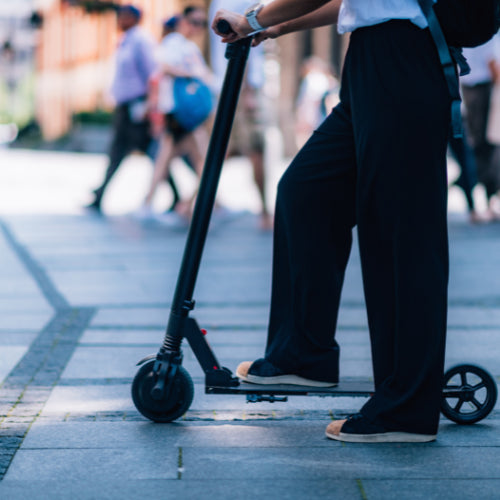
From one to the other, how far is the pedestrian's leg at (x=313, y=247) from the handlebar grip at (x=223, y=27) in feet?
1.31

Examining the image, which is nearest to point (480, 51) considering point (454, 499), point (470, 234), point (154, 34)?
point (470, 234)

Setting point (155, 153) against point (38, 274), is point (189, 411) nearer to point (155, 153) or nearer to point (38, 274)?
point (38, 274)

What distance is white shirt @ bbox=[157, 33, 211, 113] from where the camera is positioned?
962cm

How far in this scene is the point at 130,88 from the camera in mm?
10578

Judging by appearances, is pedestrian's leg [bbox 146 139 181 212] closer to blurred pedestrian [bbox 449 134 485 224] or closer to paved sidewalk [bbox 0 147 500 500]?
blurred pedestrian [bbox 449 134 485 224]

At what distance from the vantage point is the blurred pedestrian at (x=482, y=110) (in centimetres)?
908

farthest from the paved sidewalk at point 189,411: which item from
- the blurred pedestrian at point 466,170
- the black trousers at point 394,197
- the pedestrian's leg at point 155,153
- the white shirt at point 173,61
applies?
the pedestrian's leg at point 155,153

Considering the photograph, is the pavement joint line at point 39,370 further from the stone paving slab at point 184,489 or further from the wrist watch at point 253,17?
the wrist watch at point 253,17

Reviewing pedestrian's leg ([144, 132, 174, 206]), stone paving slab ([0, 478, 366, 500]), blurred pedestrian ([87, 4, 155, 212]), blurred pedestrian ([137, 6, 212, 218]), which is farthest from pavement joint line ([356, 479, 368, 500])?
blurred pedestrian ([87, 4, 155, 212])

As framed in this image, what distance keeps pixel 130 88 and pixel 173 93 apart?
108 cm

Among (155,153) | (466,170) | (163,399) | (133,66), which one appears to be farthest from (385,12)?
(155,153)

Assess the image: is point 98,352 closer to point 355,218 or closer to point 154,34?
point 355,218

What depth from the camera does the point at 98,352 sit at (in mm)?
4426

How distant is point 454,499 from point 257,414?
937mm
